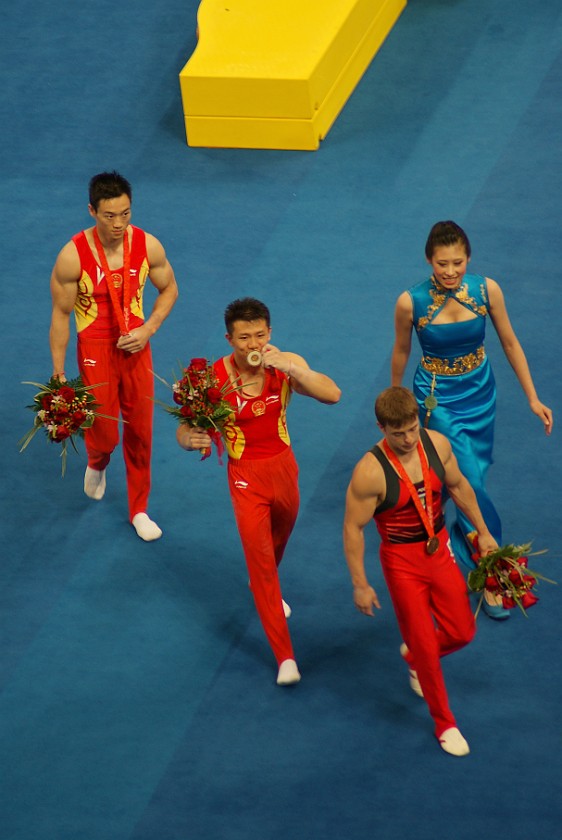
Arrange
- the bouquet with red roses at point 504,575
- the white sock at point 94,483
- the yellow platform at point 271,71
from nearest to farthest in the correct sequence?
the bouquet with red roses at point 504,575, the white sock at point 94,483, the yellow platform at point 271,71

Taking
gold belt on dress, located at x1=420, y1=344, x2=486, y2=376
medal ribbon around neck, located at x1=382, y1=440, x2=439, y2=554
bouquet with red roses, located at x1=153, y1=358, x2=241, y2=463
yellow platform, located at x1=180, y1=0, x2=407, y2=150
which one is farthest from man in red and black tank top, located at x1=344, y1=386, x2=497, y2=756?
yellow platform, located at x1=180, y1=0, x2=407, y2=150

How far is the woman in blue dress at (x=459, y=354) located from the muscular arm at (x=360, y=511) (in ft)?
2.91

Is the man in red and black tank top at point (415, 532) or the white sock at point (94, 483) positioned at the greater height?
the man in red and black tank top at point (415, 532)

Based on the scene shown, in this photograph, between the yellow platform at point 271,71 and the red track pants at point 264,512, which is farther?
the yellow platform at point 271,71

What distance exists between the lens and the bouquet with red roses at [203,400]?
592cm

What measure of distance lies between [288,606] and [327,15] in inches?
205

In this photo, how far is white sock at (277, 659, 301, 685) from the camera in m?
6.32

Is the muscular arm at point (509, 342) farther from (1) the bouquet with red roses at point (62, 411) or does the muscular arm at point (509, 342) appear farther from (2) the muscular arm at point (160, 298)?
(1) the bouquet with red roses at point (62, 411)

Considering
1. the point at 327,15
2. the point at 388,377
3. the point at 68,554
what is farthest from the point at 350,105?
the point at 68,554

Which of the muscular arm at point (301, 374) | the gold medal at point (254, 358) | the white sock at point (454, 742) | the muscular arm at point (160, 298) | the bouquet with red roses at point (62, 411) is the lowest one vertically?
the white sock at point (454, 742)

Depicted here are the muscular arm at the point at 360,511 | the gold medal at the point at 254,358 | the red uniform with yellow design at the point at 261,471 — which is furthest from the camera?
the red uniform with yellow design at the point at 261,471

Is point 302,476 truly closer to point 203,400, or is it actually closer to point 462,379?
point 462,379

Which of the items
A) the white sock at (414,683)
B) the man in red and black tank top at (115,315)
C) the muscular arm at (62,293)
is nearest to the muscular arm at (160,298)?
the man in red and black tank top at (115,315)

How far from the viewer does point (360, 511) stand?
18.4 ft
